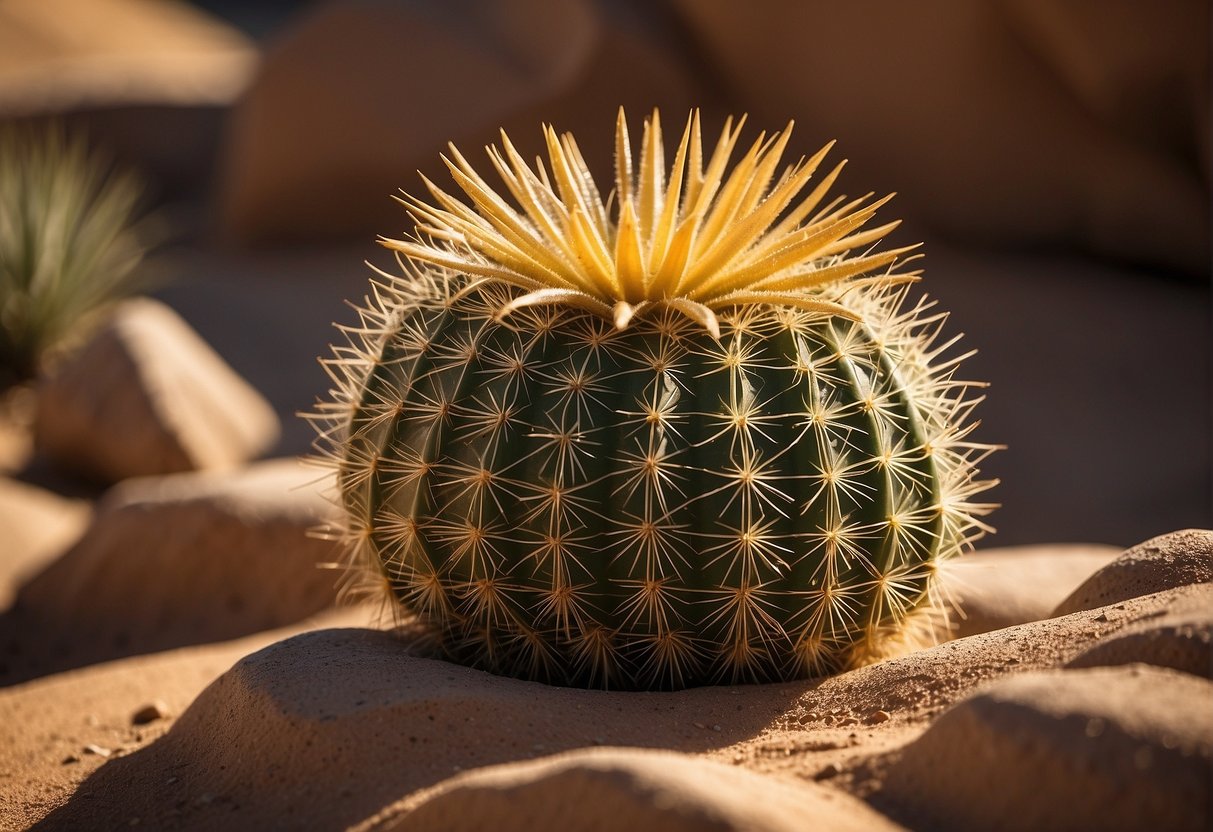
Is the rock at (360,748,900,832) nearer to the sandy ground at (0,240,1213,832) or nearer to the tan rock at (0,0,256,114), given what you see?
the sandy ground at (0,240,1213,832)

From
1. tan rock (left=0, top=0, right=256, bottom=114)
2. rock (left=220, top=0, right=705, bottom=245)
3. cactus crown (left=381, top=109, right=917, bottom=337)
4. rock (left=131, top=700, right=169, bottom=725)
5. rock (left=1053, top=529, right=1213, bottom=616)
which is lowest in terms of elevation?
rock (left=131, top=700, right=169, bottom=725)

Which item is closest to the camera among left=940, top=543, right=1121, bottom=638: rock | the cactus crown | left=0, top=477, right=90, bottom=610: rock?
the cactus crown

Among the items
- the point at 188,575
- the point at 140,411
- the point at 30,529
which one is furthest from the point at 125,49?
the point at 188,575

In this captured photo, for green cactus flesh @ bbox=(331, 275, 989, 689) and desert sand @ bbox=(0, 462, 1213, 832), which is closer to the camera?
desert sand @ bbox=(0, 462, 1213, 832)

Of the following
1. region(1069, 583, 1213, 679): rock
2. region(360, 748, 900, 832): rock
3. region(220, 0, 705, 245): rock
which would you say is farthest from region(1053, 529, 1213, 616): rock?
region(220, 0, 705, 245): rock

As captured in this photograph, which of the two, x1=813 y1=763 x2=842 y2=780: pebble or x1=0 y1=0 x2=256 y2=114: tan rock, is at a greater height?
x1=0 y1=0 x2=256 y2=114: tan rock

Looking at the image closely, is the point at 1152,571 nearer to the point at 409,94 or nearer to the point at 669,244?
the point at 669,244

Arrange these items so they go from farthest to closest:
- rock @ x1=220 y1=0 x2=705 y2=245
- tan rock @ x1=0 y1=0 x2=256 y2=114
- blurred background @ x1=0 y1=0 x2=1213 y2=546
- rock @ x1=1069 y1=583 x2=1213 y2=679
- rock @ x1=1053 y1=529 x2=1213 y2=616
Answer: tan rock @ x1=0 y1=0 x2=256 y2=114 → rock @ x1=220 y1=0 x2=705 y2=245 → blurred background @ x1=0 y1=0 x2=1213 y2=546 → rock @ x1=1053 y1=529 x2=1213 y2=616 → rock @ x1=1069 y1=583 x2=1213 y2=679

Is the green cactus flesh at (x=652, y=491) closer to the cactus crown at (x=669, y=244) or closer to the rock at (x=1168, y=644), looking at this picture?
the cactus crown at (x=669, y=244)

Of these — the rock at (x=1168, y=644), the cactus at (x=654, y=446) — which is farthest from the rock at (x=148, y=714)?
the rock at (x=1168, y=644)
